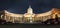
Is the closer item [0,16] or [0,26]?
[0,26]

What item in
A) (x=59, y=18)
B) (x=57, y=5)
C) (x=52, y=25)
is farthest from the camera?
(x=57, y=5)

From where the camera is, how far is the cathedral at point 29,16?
2.58 meters

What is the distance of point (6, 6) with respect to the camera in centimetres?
277

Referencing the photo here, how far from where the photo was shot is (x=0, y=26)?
92.8 inches

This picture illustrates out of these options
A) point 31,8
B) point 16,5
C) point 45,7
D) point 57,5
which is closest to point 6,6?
point 16,5

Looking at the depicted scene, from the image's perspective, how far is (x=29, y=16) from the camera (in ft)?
8.49

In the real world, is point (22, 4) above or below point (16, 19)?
above

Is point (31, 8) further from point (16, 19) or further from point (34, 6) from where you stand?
point (16, 19)

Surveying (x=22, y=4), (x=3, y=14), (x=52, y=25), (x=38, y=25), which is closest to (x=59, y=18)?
(x=52, y=25)

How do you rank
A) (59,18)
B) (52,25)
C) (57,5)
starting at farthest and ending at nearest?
(57,5)
(59,18)
(52,25)

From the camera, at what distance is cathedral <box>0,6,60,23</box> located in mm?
2582

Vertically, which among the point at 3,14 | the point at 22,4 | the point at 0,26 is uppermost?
the point at 22,4

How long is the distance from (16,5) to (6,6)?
19 cm

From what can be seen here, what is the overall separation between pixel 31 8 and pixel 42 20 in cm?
32
